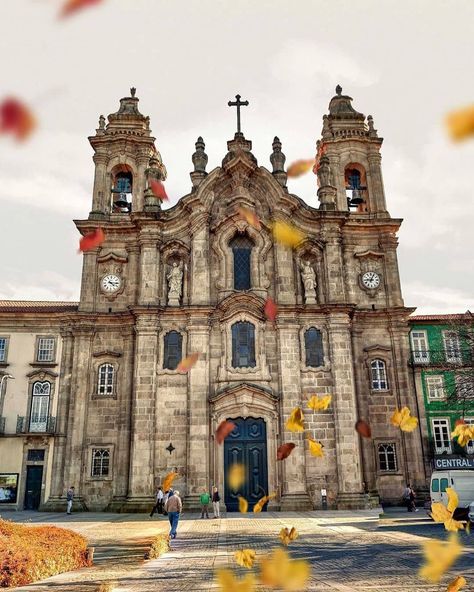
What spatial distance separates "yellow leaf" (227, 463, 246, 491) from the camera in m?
27.6

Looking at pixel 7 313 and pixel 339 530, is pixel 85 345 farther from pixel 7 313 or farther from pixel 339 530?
pixel 339 530

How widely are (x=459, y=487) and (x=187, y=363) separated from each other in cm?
1406

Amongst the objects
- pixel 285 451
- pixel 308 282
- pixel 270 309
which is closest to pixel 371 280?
pixel 308 282

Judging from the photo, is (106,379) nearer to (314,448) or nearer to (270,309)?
(270,309)

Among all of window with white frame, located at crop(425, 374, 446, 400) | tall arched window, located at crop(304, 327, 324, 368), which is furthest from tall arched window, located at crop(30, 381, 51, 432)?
window with white frame, located at crop(425, 374, 446, 400)

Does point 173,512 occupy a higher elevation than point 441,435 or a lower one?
lower

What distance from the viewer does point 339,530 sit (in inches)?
767

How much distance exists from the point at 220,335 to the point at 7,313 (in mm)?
12730

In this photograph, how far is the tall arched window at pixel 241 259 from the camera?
32281mm

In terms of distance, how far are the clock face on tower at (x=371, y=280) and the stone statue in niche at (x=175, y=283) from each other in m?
11.0

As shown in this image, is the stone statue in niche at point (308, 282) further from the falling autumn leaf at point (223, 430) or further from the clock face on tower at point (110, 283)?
the clock face on tower at point (110, 283)

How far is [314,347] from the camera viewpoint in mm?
30484

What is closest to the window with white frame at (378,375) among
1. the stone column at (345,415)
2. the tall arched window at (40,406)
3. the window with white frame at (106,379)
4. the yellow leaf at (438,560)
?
the stone column at (345,415)

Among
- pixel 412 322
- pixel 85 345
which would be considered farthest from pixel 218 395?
pixel 412 322
